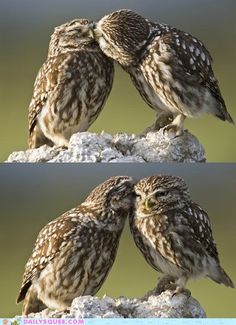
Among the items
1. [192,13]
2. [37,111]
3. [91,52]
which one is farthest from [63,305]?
[192,13]

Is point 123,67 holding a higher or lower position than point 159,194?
higher

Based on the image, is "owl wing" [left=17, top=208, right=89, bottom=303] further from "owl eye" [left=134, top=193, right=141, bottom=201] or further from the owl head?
the owl head

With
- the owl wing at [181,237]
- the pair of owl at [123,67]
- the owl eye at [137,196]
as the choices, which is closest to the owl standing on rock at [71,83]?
the pair of owl at [123,67]

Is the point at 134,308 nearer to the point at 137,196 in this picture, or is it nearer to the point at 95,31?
the point at 137,196

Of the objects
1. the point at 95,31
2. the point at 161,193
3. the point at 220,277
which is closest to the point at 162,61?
the point at 95,31

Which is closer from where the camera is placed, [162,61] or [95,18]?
[162,61]

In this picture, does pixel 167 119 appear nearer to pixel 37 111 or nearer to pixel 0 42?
pixel 37 111

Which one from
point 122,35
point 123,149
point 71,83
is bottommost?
point 123,149

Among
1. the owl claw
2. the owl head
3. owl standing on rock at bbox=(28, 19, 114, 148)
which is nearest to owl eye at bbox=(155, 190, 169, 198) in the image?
the owl claw
